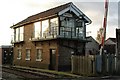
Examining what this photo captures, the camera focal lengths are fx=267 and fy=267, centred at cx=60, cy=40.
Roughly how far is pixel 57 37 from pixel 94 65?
7.28 meters

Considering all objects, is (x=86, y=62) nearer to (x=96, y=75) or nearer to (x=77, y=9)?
(x=96, y=75)

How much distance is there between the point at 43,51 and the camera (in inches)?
1283

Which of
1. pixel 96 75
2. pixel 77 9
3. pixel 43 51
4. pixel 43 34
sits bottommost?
pixel 96 75

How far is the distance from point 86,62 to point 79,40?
7736mm

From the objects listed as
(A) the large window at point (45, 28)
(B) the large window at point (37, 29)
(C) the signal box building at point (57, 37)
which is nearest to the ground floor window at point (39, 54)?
(C) the signal box building at point (57, 37)

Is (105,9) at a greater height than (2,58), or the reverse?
(105,9)

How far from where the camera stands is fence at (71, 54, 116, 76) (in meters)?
23.3

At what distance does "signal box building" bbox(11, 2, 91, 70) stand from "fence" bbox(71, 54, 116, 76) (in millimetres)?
5000

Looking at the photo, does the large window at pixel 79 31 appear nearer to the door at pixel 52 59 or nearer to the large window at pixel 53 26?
the large window at pixel 53 26

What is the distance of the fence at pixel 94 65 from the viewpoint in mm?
23273

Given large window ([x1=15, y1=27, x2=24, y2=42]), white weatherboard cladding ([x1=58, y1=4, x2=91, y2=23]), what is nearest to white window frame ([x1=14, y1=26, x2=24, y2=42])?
large window ([x1=15, y1=27, x2=24, y2=42])

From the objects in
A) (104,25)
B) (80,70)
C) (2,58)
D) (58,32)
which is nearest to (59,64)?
(58,32)

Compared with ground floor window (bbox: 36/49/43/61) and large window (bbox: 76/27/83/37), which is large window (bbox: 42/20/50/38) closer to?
ground floor window (bbox: 36/49/43/61)

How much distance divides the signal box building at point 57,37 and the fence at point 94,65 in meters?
5.00
